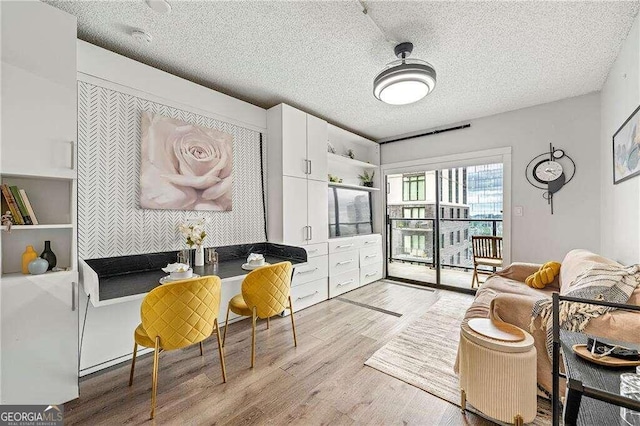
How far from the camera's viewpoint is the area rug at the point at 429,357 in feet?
5.75

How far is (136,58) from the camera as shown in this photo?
231 centimetres

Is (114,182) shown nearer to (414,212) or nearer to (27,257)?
(27,257)

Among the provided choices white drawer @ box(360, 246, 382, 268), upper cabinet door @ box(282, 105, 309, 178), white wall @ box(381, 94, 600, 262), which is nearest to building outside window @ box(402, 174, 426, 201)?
white wall @ box(381, 94, 600, 262)

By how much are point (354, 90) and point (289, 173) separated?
1224 millimetres

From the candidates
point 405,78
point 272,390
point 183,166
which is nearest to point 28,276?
point 183,166

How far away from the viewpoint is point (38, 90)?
155 cm

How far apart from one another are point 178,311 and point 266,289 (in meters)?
0.68

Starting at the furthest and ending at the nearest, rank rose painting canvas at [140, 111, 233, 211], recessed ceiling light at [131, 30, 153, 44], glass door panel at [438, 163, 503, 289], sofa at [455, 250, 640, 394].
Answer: glass door panel at [438, 163, 503, 289]
rose painting canvas at [140, 111, 233, 211]
recessed ceiling light at [131, 30, 153, 44]
sofa at [455, 250, 640, 394]

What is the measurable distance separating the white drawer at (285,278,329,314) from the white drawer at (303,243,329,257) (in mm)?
358

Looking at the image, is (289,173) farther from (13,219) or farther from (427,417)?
(427,417)

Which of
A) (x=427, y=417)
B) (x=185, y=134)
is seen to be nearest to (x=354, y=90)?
(x=185, y=134)

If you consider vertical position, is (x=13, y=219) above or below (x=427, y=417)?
above

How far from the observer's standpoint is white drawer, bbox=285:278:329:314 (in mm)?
3146

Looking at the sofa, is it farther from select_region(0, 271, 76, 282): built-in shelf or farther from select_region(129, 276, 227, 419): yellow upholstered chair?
select_region(0, 271, 76, 282): built-in shelf
